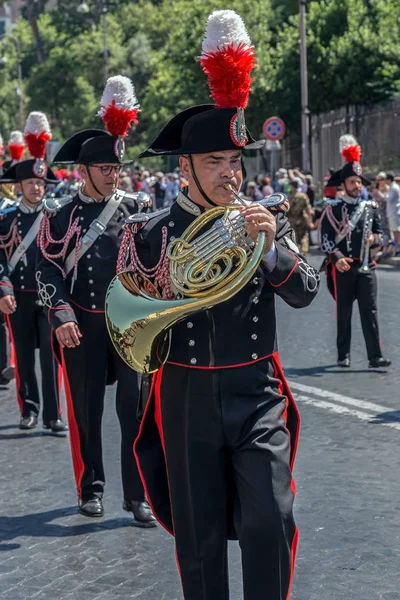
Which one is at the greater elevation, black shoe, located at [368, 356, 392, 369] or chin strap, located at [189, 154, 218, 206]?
chin strap, located at [189, 154, 218, 206]

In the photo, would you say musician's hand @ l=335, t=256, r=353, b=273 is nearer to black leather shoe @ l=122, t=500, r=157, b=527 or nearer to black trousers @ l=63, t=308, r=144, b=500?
black trousers @ l=63, t=308, r=144, b=500

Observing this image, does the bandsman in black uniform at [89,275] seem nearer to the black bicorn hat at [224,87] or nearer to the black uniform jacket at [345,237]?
the black bicorn hat at [224,87]

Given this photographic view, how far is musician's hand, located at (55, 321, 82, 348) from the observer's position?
720 cm

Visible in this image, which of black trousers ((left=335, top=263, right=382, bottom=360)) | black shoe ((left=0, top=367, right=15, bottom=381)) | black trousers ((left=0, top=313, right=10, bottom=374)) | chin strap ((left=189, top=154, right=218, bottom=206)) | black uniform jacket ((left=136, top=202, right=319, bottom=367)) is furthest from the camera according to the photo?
black trousers ((left=335, top=263, right=382, bottom=360))

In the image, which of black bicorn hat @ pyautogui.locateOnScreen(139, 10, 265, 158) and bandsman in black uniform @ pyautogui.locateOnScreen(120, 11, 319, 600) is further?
black bicorn hat @ pyautogui.locateOnScreen(139, 10, 265, 158)

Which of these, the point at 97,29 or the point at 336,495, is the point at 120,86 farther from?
the point at 97,29

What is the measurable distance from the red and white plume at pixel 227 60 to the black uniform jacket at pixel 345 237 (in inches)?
334

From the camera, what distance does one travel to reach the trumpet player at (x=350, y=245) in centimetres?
1332

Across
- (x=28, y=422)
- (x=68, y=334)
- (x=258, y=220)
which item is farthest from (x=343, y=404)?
(x=258, y=220)

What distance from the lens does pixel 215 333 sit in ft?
16.1

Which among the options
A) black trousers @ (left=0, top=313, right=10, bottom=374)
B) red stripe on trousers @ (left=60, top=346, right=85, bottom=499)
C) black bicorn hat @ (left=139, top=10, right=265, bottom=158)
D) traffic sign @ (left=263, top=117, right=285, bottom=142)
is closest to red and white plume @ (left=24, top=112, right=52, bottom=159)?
black trousers @ (left=0, top=313, right=10, bottom=374)

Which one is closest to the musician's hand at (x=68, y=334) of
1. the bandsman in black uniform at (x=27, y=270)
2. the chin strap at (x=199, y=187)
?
the chin strap at (x=199, y=187)

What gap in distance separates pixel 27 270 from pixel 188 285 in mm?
6015

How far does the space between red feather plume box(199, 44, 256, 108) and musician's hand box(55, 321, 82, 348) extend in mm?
2478
